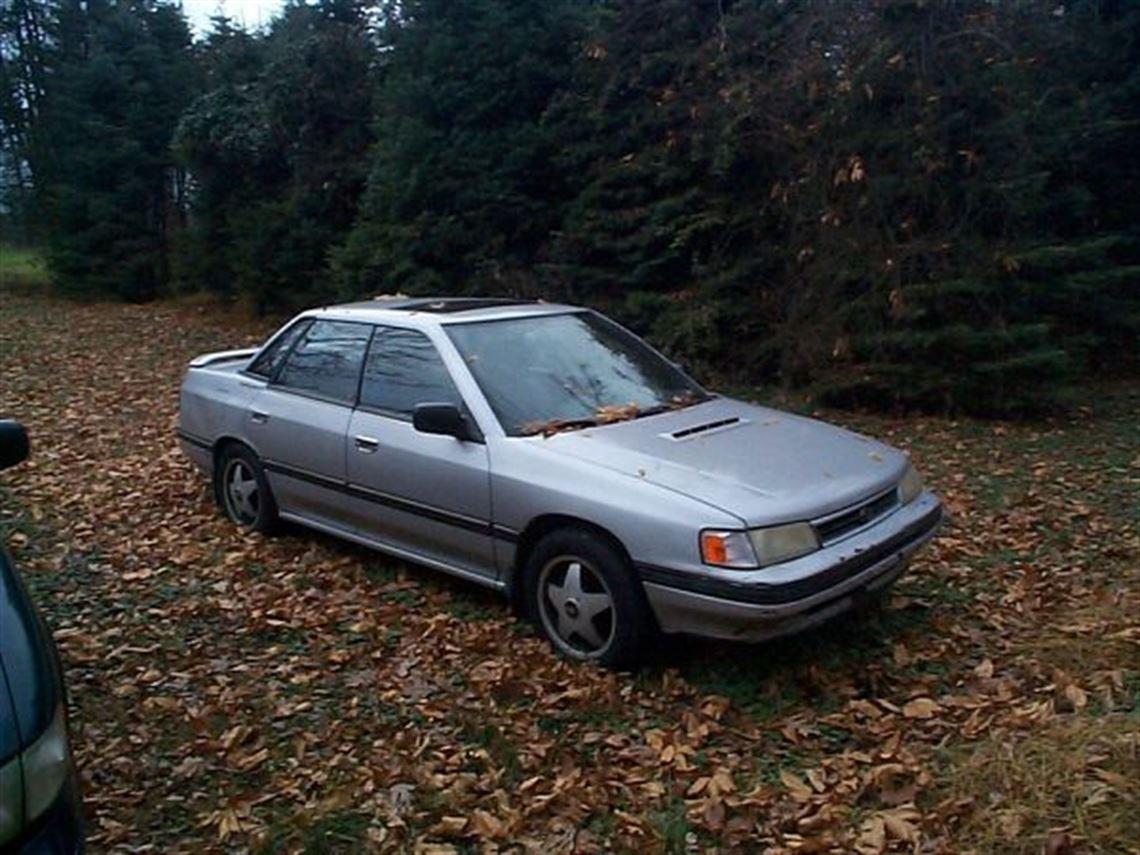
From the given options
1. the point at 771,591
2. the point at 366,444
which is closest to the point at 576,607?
the point at 771,591

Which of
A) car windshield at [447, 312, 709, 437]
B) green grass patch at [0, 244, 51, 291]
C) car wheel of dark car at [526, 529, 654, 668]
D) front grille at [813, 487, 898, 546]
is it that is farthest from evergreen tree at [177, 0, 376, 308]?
front grille at [813, 487, 898, 546]

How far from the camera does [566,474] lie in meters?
4.27

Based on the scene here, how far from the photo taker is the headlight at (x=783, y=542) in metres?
3.82

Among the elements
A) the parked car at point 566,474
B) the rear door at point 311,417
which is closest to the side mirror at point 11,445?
the parked car at point 566,474

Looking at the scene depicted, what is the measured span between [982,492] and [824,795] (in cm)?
399

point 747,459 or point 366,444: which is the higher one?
point 747,459

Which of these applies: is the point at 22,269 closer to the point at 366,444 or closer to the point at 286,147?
the point at 286,147

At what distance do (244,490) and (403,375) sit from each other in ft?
5.41

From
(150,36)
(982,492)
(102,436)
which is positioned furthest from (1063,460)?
(150,36)

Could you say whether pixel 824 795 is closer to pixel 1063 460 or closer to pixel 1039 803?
pixel 1039 803

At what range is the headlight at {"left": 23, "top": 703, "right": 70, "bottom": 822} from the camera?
2.17m

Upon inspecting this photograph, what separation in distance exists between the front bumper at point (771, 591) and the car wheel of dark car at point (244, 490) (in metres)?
2.86

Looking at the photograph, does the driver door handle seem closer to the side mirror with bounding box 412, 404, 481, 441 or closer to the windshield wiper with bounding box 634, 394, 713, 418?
the side mirror with bounding box 412, 404, 481, 441

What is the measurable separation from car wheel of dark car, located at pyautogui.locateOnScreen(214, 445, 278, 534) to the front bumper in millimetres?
2863
